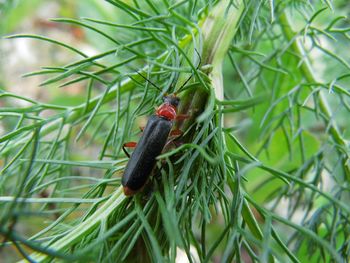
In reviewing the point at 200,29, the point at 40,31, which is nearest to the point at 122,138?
the point at 200,29

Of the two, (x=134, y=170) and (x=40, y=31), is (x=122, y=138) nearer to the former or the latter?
(x=134, y=170)

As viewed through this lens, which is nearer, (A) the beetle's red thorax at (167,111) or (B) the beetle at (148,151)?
(B) the beetle at (148,151)

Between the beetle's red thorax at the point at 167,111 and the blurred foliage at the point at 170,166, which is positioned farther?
the beetle's red thorax at the point at 167,111

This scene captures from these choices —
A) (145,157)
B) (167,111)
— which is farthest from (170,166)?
(167,111)

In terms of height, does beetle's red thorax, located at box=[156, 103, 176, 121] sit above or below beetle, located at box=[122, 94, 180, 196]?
above

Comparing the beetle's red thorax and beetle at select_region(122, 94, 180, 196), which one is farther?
the beetle's red thorax

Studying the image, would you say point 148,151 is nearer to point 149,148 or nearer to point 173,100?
point 149,148

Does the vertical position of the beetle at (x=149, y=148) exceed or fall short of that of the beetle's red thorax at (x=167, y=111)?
it falls short
